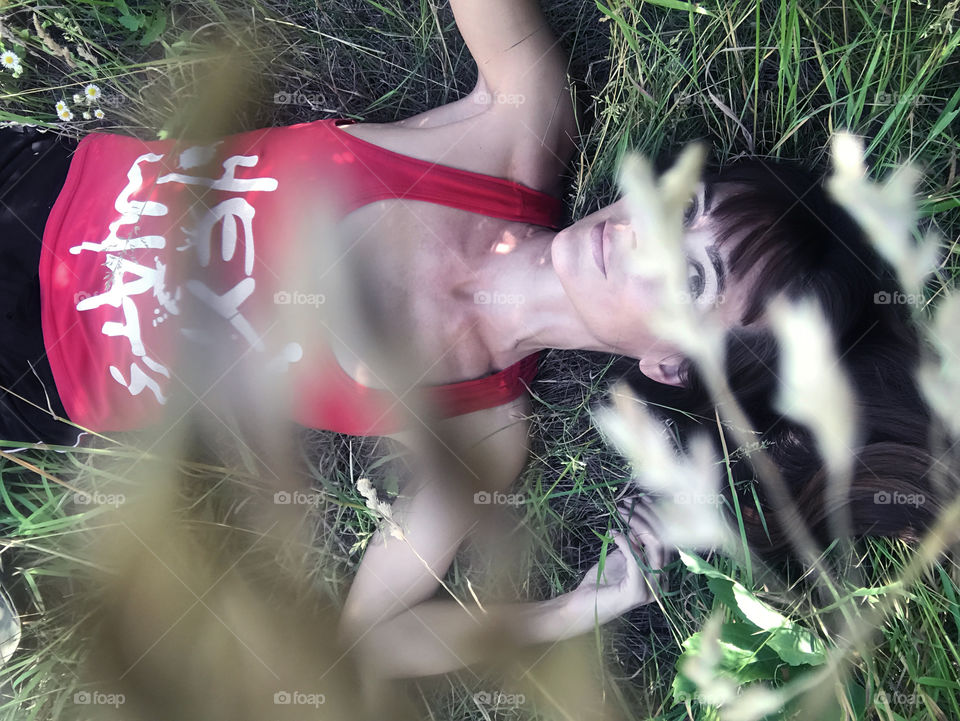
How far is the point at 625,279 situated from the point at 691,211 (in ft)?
0.49

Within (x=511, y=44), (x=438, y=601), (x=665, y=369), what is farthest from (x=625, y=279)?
(x=438, y=601)

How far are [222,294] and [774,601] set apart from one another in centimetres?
102

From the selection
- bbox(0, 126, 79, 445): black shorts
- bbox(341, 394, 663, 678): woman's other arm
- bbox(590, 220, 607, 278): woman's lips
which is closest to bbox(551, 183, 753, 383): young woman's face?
bbox(590, 220, 607, 278): woman's lips

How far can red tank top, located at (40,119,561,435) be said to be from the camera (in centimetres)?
102

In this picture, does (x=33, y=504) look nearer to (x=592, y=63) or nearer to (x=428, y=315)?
(x=428, y=315)

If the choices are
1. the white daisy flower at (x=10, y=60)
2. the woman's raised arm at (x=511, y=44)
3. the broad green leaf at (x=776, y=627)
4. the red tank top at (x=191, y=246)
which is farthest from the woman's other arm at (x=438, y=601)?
the white daisy flower at (x=10, y=60)

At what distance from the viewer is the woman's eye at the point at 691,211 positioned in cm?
93

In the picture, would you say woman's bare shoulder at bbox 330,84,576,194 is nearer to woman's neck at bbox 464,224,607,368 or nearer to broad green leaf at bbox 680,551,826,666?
woman's neck at bbox 464,224,607,368

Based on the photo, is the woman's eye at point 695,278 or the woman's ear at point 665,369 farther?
the woman's ear at point 665,369

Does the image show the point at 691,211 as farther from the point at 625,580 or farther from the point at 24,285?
the point at 24,285

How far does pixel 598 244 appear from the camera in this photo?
94 centimetres

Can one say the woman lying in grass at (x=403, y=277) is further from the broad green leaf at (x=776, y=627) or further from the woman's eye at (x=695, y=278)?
the broad green leaf at (x=776, y=627)

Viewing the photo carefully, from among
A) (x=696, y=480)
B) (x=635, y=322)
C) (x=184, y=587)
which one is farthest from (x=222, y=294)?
(x=696, y=480)

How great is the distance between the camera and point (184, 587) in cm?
89
